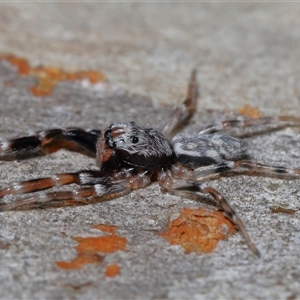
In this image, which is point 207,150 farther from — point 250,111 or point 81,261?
point 81,261

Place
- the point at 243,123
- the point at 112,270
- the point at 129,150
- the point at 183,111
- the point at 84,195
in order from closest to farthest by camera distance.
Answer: the point at 112,270
the point at 84,195
the point at 129,150
the point at 243,123
the point at 183,111

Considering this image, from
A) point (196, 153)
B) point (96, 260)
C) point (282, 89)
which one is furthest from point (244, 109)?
point (96, 260)

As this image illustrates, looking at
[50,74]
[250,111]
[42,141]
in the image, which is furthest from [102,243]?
[50,74]

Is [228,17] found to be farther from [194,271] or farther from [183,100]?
[194,271]

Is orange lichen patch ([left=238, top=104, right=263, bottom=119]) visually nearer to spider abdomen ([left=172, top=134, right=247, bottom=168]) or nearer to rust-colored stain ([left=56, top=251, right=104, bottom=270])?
spider abdomen ([left=172, top=134, right=247, bottom=168])

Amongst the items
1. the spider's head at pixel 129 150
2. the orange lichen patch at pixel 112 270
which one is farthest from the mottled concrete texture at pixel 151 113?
the spider's head at pixel 129 150

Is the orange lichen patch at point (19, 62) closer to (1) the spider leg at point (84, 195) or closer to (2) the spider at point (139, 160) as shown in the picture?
(2) the spider at point (139, 160)
